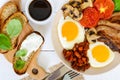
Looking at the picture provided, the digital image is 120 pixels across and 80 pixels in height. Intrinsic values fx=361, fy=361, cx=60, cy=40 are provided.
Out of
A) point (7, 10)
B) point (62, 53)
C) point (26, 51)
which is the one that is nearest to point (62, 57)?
point (62, 53)

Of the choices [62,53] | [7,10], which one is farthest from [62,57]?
[7,10]

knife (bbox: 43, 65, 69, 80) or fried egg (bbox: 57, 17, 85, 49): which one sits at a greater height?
fried egg (bbox: 57, 17, 85, 49)

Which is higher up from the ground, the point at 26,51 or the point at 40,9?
the point at 40,9

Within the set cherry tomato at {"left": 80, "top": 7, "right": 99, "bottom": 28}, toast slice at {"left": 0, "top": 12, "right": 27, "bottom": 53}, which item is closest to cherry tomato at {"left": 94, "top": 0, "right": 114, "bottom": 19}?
cherry tomato at {"left": 80, "top": 7, "right": 99, "bottom": 28}

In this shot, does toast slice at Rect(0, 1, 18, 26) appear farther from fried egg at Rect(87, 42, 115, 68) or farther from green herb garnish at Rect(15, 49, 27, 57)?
fried egg at Rect(87, 42, 115, 68)

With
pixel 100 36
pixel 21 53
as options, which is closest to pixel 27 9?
pixel 21 53

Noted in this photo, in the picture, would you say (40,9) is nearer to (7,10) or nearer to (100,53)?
(7,10)
